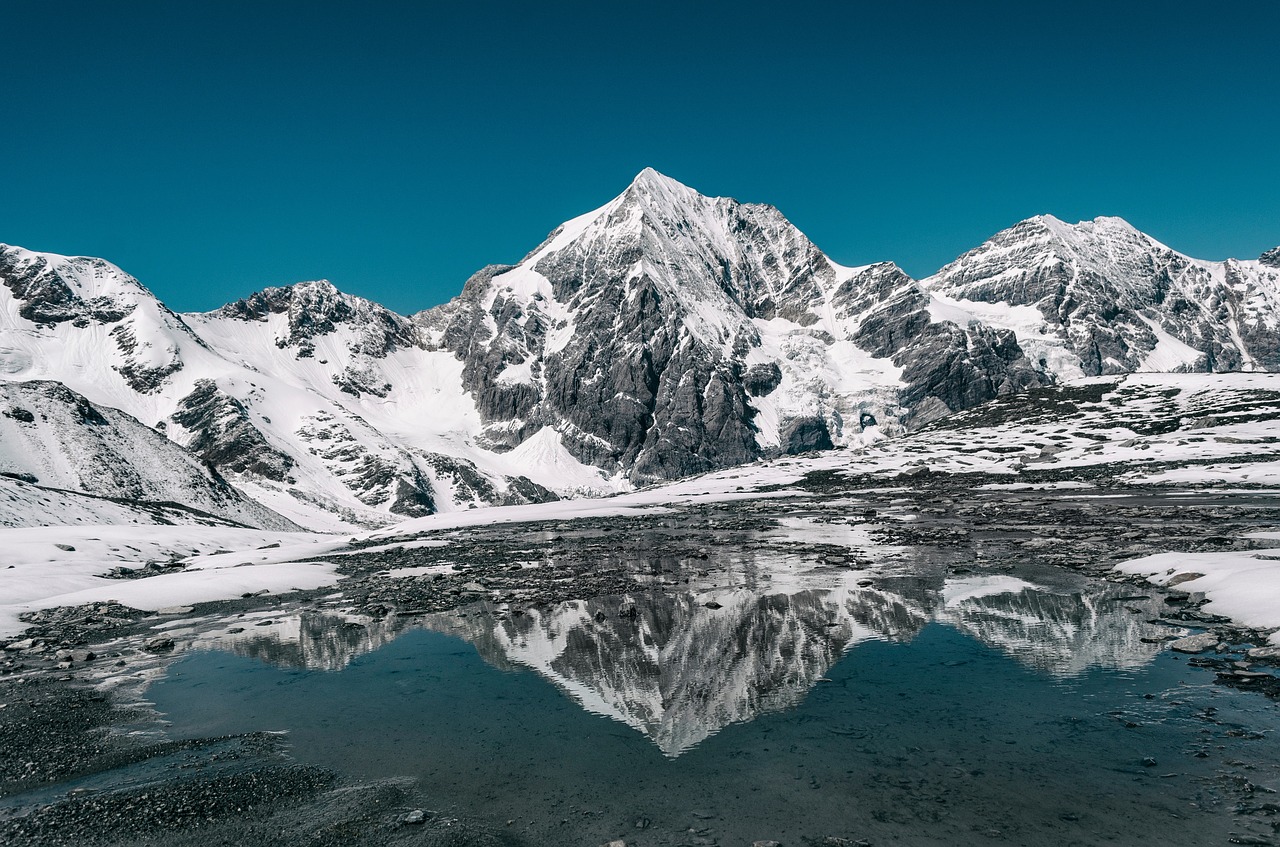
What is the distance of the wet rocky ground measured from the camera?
9.02 meters

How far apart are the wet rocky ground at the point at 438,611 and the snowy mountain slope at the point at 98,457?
59.1m

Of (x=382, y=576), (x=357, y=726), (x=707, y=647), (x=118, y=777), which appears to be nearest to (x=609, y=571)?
(x=382, y=576)

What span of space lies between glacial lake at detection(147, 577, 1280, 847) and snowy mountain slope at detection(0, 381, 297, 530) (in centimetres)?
8149

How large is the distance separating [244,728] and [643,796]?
7.82 m

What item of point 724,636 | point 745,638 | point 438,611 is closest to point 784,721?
point 745,638

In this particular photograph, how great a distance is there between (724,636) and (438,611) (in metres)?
9.59

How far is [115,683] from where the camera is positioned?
15.2 m

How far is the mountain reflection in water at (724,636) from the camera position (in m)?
13.3

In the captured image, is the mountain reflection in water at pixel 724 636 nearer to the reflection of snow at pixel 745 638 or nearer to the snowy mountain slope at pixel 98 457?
the reflection of snow at pixel 745 638

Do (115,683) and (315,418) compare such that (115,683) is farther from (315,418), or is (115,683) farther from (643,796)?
(315,418)

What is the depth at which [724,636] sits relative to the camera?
17.6 meters

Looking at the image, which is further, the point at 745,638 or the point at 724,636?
the point at 724,636

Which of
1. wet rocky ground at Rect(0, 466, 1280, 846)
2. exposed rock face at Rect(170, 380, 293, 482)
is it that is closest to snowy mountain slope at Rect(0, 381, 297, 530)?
wet rocky ground at Rect(0, 466, 1280, 846)

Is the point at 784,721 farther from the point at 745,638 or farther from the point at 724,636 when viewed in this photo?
the point at 724,636
